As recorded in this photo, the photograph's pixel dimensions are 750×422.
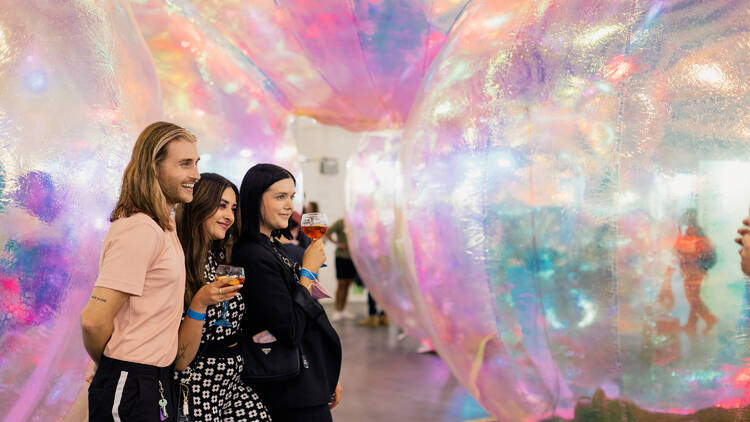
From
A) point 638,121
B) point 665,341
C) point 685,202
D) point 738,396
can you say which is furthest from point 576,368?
point 638,121

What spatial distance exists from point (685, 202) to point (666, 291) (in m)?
0.24

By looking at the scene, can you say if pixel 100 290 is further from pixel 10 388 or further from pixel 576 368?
pixel 576 368

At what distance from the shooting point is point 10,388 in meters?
1.76

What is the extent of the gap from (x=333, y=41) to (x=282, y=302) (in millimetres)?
1833

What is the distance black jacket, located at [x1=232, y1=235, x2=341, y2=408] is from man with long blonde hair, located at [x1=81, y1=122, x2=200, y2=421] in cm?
36

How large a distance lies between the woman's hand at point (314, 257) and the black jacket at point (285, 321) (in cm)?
6

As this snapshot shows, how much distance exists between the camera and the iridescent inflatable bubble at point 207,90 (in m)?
3.00

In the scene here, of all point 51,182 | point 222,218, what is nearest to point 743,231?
point 222,218

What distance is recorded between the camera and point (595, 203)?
74.8 inches

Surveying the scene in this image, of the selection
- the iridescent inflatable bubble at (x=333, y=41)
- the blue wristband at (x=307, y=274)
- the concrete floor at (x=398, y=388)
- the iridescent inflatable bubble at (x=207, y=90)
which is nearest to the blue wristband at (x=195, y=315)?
the blue wristband at (x=307, y=274)

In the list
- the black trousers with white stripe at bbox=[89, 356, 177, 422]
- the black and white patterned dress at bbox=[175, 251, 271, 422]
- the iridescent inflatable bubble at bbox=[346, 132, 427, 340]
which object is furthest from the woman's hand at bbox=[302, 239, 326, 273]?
the iridescent inflatable bubble at bbox=[346, 132, 427, 340]

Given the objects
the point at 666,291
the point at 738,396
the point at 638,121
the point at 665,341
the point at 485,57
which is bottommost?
the point at 738,396

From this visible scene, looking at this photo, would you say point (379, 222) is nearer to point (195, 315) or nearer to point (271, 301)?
point (271, 301)

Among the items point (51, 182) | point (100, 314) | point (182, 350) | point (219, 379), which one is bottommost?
point (219, 379)
